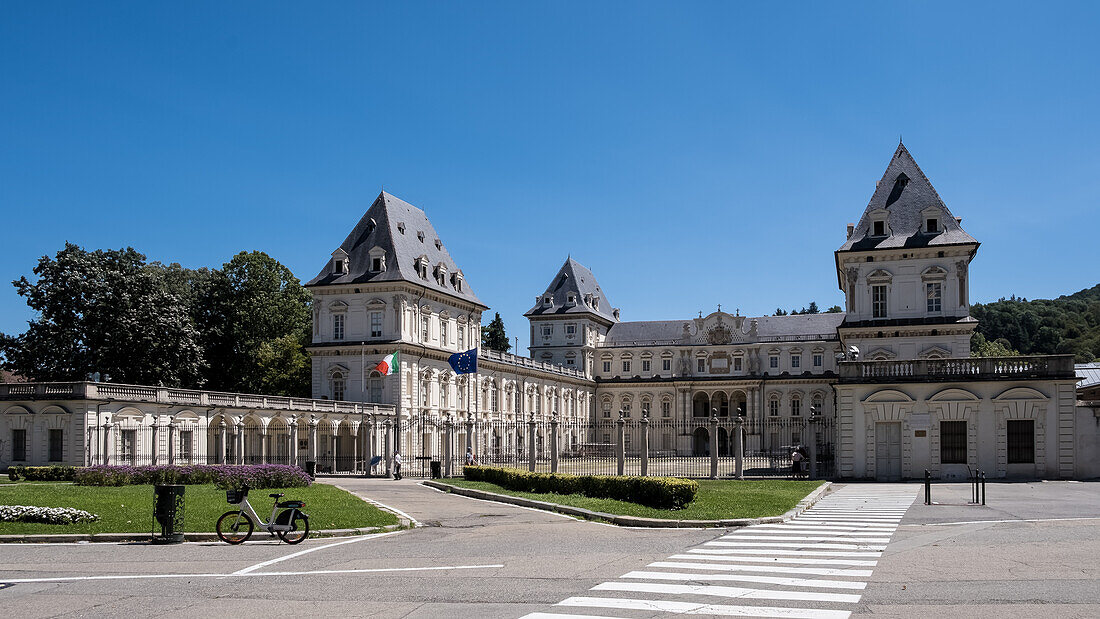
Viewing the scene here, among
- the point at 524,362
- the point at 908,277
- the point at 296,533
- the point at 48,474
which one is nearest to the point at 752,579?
the point at 296,533

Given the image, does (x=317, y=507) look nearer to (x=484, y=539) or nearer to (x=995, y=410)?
(x=484, y=539)

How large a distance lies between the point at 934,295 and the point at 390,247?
35.2 metres

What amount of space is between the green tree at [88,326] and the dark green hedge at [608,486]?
3347 cm

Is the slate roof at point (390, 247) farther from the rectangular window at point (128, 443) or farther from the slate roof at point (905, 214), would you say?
the slate roof at point (905, 214)

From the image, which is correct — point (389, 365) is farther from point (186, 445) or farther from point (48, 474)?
point (48, 474)

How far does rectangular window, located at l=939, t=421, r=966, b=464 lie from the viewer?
37.6 metres

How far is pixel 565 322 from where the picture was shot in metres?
102

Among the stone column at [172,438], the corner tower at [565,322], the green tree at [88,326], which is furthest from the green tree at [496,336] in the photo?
the stone column at [172,438]

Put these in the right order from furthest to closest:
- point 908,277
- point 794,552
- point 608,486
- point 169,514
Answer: point 908,277, point 608,486, point 169,514, point 794,552

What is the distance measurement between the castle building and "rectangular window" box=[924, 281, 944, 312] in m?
0.09

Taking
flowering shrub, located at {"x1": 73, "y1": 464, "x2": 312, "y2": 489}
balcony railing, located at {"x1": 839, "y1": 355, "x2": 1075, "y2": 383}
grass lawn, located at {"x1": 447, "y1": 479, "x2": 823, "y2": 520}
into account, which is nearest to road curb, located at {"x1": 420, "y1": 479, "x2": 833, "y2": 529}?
grass lawn, located at {"x1": 447, "y1": 479, "x2": 823, "y2": 520}

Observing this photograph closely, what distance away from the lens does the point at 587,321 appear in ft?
335

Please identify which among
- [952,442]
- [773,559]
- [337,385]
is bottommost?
[952,442]

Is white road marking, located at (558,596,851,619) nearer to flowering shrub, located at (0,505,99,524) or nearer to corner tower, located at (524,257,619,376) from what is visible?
flowering shrub, located at (0,505,99,524)
